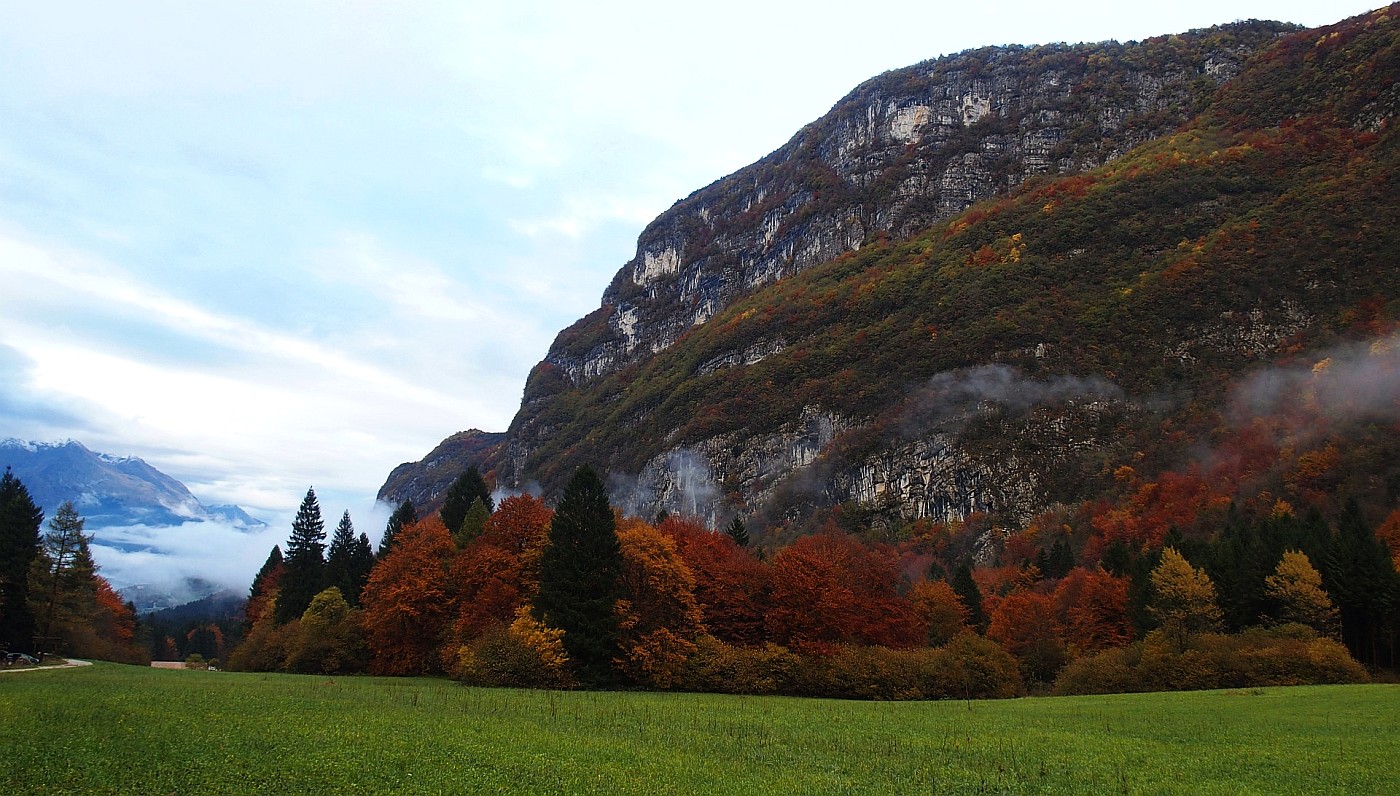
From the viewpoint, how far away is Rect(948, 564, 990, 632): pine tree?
83.1 meters

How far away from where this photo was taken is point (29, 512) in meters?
60.9

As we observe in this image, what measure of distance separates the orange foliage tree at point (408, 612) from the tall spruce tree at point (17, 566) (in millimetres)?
23448

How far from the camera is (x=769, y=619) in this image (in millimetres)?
53781

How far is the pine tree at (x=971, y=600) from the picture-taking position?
83.1 m

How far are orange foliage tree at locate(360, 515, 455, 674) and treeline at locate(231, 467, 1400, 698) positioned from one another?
15 centimetres

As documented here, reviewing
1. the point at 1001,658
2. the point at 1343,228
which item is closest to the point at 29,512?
the point at 1001,658

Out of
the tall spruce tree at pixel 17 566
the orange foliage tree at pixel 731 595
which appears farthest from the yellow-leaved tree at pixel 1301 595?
the tall spruce tree at pixel 17 566

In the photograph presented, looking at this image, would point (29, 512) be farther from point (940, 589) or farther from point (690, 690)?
point (940, 589)

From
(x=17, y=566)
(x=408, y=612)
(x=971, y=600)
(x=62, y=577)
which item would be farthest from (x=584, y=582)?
(x=971, y=600)

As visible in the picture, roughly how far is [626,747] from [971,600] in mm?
73223

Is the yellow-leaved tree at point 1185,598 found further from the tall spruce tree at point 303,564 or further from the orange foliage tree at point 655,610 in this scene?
the tall spruce tree at point 303,564

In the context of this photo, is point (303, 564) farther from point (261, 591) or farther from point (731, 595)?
point (731, 595)

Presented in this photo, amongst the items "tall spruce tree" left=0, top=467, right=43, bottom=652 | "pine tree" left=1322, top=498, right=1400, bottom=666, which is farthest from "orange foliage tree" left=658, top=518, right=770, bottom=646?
"tall spruce tree" left=0, top=467, right=43, bottom=652

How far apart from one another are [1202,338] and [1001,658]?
149 m
